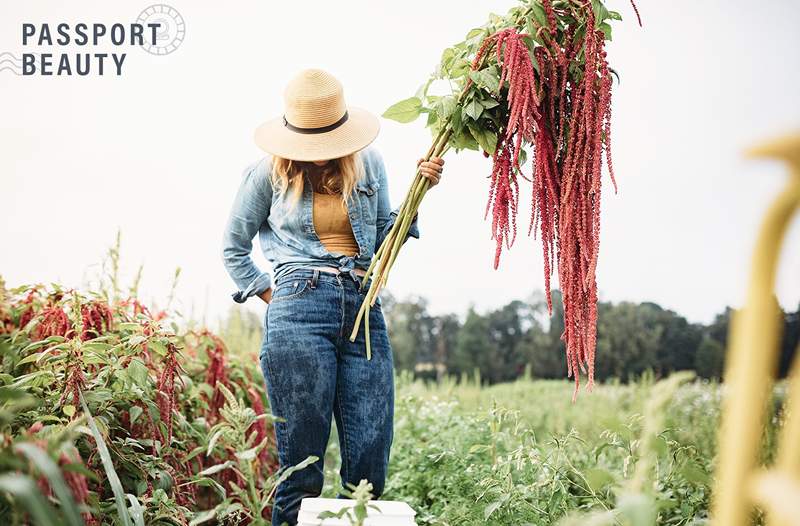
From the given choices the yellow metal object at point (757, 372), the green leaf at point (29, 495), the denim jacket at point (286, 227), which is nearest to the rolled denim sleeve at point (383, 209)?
the denim jacket at point (286, 227)

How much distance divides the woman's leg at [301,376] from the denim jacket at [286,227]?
0.11 m

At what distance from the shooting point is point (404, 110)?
1.85 metres

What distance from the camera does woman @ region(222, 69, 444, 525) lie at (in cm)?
185

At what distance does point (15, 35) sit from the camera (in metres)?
3.57

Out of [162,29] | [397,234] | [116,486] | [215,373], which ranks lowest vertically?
[116,486]

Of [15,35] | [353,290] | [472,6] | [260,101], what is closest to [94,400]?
[353,290]

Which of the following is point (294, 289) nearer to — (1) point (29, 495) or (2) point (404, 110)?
(2) point (404, 110)

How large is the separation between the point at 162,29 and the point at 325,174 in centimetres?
217

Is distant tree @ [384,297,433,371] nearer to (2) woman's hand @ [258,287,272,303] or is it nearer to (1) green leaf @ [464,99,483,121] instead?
(2) woman's hand @ [258,287,272,303]

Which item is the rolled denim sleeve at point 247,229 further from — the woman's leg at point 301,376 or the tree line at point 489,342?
the tree line at point 489,342

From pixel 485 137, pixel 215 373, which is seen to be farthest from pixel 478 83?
pixel 215 373

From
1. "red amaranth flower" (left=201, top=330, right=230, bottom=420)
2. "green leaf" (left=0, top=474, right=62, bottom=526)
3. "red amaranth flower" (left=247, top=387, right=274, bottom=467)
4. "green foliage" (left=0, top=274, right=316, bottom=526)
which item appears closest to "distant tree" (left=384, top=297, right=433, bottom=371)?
"red amaranth flower" (left=247, top=387, right=274, bottom=467)

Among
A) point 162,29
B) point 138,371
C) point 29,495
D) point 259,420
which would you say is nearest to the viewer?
point 29,495

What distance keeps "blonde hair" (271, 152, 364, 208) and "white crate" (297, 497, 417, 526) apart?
86 cm
